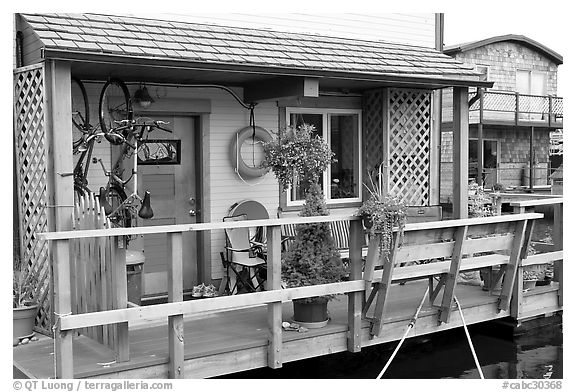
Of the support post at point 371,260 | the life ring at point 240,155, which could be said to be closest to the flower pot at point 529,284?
the support post at point 371,260

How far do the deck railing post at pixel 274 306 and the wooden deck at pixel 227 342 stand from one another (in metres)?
0.09

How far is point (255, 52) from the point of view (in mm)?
7453

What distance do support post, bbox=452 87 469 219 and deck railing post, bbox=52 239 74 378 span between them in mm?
5330

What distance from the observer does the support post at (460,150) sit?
8805 millimetres

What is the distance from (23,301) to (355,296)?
285 cm

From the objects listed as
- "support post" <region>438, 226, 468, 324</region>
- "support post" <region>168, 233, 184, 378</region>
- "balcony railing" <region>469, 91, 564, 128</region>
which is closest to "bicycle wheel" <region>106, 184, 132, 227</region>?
"support post" <region>168, 233, 184, 378</region>

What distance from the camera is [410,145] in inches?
383

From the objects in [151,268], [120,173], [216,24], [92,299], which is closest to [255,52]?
[216,24]

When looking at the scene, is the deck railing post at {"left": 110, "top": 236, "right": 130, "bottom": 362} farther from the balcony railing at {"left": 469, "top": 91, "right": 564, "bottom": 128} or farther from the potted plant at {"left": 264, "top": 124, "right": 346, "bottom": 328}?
the balcony railing at {"left": 469, "top": 91, "right": 564, "bottom": 128}

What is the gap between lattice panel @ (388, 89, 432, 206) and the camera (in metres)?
9.52

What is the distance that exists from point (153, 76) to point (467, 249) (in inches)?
142

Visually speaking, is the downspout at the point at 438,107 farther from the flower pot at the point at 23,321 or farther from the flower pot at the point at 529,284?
the flower pot at the point at 23,321

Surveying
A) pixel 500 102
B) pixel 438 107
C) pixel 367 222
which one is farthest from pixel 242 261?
pixel 500 102

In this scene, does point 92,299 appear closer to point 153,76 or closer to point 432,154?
point 153,76
